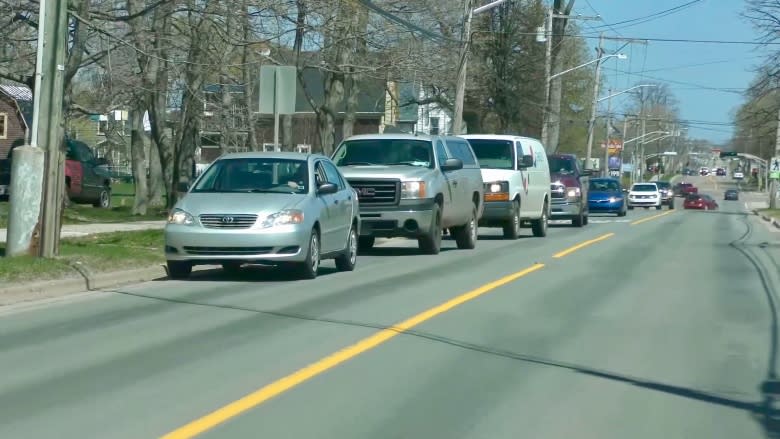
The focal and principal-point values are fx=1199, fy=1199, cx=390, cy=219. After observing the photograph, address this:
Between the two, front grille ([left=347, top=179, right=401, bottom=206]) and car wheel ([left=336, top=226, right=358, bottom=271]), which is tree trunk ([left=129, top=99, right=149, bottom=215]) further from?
car wheel ([left=336, top=226, right=358, bottom=271])

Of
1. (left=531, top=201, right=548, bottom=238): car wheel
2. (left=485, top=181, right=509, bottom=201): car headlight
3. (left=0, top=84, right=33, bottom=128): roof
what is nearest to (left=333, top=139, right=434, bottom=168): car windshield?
(left=485, top=181, right=509, bottom=201): car headlight

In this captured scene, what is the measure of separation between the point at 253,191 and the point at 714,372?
8151 mm

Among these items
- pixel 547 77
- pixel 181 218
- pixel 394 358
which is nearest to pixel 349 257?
pixel 181 218

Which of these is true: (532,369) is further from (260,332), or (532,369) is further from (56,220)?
(56,220)

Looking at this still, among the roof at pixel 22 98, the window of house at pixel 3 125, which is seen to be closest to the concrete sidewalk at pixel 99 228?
the roof at pixel 22 98

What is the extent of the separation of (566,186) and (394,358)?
2538 centimetres

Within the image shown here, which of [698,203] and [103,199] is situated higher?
[698,203]

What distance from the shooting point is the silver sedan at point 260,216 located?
15.5 metres

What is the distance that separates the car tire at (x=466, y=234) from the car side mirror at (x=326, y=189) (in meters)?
6.65

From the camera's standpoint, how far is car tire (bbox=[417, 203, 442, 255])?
2103cm

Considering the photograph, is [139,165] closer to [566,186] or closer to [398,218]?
[566,186]

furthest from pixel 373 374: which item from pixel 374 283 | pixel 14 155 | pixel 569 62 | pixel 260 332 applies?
pixel 569 62

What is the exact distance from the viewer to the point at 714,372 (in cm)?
985

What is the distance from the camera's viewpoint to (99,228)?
24000 mm
